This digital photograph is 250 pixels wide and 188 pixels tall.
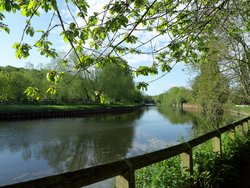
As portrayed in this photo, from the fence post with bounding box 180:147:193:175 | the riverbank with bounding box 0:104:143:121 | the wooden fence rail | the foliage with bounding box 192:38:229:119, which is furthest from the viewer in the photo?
the riverbank with bounding box 0:104:143:121

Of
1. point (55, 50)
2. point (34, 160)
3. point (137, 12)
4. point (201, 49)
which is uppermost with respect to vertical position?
point (137, 12)

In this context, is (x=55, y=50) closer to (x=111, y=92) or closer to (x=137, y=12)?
(x=137, y=12)

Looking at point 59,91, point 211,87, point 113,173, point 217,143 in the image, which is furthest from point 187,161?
point 59,91

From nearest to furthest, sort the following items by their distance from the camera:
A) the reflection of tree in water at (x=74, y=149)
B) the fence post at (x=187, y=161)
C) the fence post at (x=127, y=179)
→ the fence post at (x=127, y=179)
the fence post at (x=187, y=161)
the reflection of tree in water at (x=74, y=149)

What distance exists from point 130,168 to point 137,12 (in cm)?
280

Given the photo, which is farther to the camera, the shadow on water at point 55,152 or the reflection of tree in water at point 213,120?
the reflection of tree in water at point 213,120

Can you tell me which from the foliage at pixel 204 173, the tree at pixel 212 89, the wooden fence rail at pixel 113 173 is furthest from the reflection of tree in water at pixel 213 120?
the wooden fence rail at pixel 113 173

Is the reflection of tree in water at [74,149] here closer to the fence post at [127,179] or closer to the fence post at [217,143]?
the fence post at [217,143]

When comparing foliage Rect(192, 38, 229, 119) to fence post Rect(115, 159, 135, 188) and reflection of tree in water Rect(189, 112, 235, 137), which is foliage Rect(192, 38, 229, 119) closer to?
reflection of tree in water Rect(189, 112, 235, 137)

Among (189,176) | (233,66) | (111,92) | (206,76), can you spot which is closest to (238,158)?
(189,176)

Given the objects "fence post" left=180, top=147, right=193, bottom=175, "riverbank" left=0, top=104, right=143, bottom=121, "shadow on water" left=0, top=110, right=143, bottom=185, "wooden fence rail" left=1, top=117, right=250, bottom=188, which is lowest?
"shadow on water" left=0, top=110, right=143, bottom=185

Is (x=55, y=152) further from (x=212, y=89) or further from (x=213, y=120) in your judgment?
(x=212, y=89)

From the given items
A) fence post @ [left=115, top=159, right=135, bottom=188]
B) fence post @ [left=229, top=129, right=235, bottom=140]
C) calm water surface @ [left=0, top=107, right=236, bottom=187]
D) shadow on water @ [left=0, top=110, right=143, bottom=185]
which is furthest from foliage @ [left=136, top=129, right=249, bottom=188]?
shadow on water @ [left=0, top=110, right=143, bottom=185]

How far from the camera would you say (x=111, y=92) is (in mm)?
60156
